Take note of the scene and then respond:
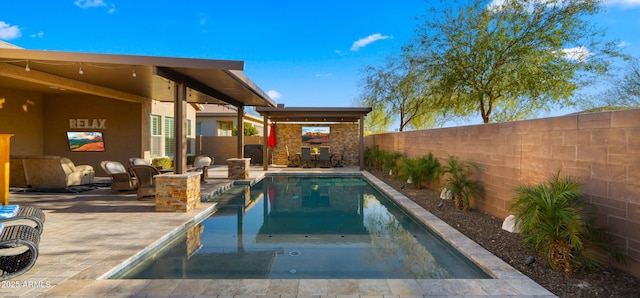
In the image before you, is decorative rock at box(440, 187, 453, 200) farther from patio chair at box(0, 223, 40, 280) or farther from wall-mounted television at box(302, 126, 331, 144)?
wall-mounted television at box(302, 126, 331, 144)

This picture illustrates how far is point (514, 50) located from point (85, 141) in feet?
48.0

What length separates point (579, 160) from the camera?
3816 mm

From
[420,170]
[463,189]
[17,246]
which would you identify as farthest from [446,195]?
[17,246]

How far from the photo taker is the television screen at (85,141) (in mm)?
11203

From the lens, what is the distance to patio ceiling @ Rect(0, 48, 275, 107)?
18.0 feet

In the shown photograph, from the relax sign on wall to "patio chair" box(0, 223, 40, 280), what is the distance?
30.7 ft

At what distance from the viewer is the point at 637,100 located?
1088cm

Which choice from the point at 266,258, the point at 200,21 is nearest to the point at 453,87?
the point at 266,258

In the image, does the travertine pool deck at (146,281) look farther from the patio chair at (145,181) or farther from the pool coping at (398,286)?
the patio chair at (145,181)

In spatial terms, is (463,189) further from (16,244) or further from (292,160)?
(292,160)

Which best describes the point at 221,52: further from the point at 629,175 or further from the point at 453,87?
the point at 629,175

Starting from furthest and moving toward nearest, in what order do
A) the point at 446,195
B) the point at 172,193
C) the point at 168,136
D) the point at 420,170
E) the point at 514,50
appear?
the point at 168,136 → the point at 514,50 → the point at 420,170 → the point at 446,195 → the point at 172,193

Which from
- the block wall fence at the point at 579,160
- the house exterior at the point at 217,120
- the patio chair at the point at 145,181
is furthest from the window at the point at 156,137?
the block wall fence at the point at 579,160

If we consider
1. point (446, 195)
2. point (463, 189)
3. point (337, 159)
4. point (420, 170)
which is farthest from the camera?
point (337, 159)
